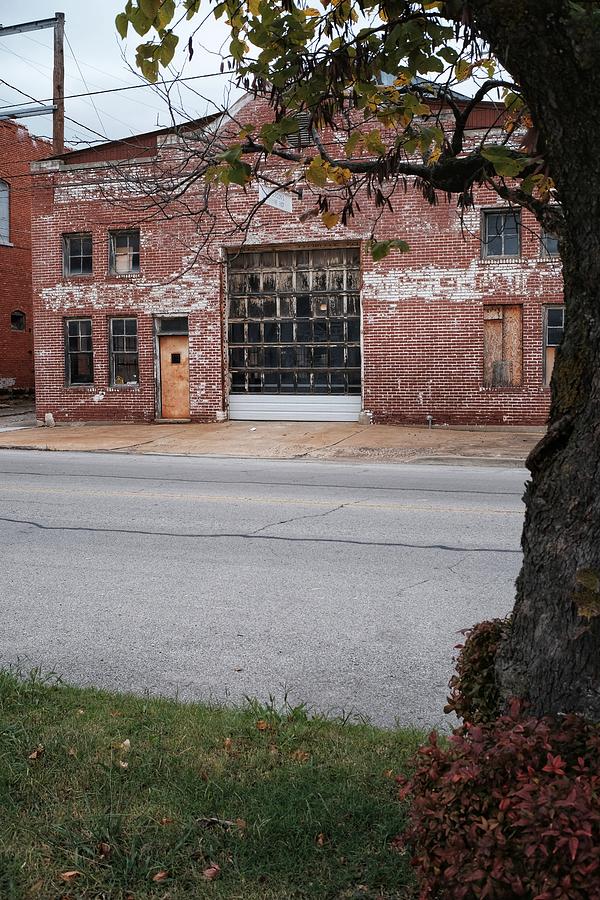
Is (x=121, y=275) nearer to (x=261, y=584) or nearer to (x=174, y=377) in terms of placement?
(x=174, y=377)

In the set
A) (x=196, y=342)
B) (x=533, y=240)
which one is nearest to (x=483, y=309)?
(x=533, y=240)

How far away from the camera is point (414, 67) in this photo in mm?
3727

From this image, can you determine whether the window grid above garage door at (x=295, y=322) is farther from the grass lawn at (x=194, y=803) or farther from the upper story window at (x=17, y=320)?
the grass lawn at (x=194, y=803)

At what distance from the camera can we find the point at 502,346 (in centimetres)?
1969

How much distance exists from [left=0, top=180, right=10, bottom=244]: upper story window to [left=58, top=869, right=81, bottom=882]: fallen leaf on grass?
97.5 ft

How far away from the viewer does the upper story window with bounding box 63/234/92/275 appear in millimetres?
22891

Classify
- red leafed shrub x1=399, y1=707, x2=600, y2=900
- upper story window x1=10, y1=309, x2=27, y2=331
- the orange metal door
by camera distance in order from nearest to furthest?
red leafed shrub x1=399, y1=707, x2=600, y2=900 → the orange metal door → upper story window x1=10, y1=309, x2=27, y2=331

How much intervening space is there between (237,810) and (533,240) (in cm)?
1734

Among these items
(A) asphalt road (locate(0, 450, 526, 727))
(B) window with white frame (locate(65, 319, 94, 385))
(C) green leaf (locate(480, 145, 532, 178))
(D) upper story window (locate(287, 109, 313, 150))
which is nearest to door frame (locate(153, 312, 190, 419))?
(B) window with white frame (locate(65, 319, 94, 385))

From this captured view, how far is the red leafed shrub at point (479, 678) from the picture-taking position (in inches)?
120

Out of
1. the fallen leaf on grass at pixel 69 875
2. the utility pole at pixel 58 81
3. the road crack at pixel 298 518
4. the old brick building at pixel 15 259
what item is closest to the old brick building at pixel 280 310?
the utility pole at pixel 58 81

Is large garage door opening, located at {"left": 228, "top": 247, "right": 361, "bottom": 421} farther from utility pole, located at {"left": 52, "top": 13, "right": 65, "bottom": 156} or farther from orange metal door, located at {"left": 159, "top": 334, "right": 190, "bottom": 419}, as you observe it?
utility pole, located at {"left": 52, "top": 13, "right": 65, "bottom": 156}

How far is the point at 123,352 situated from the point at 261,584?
1635cm

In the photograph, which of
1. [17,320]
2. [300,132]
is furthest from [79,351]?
[300,132]
